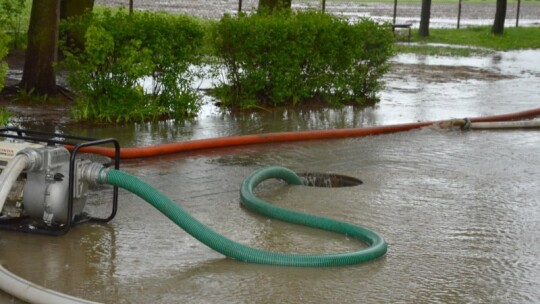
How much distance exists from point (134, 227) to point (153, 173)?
1.92m

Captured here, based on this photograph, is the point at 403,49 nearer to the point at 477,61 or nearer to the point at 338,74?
the point at 477,61

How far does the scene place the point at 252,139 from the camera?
420 inches

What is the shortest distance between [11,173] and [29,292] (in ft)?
3.77

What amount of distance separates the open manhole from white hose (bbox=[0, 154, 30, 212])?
3507 millimetres

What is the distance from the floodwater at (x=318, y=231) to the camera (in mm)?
5887

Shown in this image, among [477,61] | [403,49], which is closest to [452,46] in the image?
[403,49]

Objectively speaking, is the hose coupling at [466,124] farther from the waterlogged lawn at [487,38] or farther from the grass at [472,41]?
the waterlogged lawn at [487,38]

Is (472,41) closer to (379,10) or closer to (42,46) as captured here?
(379,10)

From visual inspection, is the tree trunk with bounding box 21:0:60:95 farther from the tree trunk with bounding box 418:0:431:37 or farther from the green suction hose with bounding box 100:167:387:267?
the tree trunk with bounding box 418:0:431:37

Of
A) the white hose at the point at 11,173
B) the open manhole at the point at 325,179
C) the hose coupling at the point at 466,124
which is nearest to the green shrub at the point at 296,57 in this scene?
the hose coupling at the point at 466,124

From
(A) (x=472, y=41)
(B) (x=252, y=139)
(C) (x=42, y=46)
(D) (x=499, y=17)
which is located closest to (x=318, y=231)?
(B) (x=252, y=139)

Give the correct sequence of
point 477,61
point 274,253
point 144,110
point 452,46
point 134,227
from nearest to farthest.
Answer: point 274,253, point 134,227, point 144,110, point 477,61, point 452,46

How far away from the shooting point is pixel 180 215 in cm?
641

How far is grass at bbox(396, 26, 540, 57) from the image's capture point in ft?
86.6
